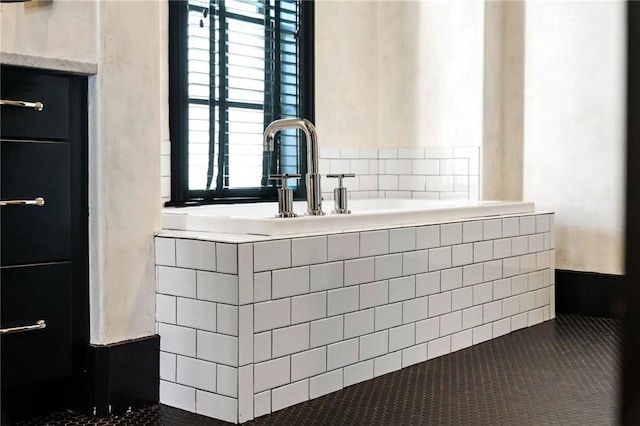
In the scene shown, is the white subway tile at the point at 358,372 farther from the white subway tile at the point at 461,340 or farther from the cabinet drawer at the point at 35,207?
the cabinet drawer at the point at 35,207

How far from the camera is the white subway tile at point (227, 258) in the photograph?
2279 millimetres

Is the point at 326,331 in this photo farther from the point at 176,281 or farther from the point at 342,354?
the point at 176,281

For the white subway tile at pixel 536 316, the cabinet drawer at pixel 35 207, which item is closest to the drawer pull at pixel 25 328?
the cabinet drawer at pixel 35 207

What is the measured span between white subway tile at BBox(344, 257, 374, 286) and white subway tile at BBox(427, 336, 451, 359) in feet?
1.63

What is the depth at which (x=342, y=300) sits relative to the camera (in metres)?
2.63

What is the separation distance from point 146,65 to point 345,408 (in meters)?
1.25

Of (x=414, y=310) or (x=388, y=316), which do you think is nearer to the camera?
(x=388, y=316)


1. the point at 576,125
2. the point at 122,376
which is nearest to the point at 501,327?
the point at 576,125

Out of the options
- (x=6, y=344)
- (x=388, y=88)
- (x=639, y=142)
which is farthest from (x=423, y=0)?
(x=639, y=142)

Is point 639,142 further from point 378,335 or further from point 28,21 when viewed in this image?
point 378,335

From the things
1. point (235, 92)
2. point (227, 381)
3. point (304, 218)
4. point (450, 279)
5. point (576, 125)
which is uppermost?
point (235, 92)

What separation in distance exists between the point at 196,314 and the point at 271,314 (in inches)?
9.2

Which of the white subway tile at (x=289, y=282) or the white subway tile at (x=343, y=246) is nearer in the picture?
the white subway tile at (x=289, y=282)

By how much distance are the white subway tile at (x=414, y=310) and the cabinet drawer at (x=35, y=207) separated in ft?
4.11
